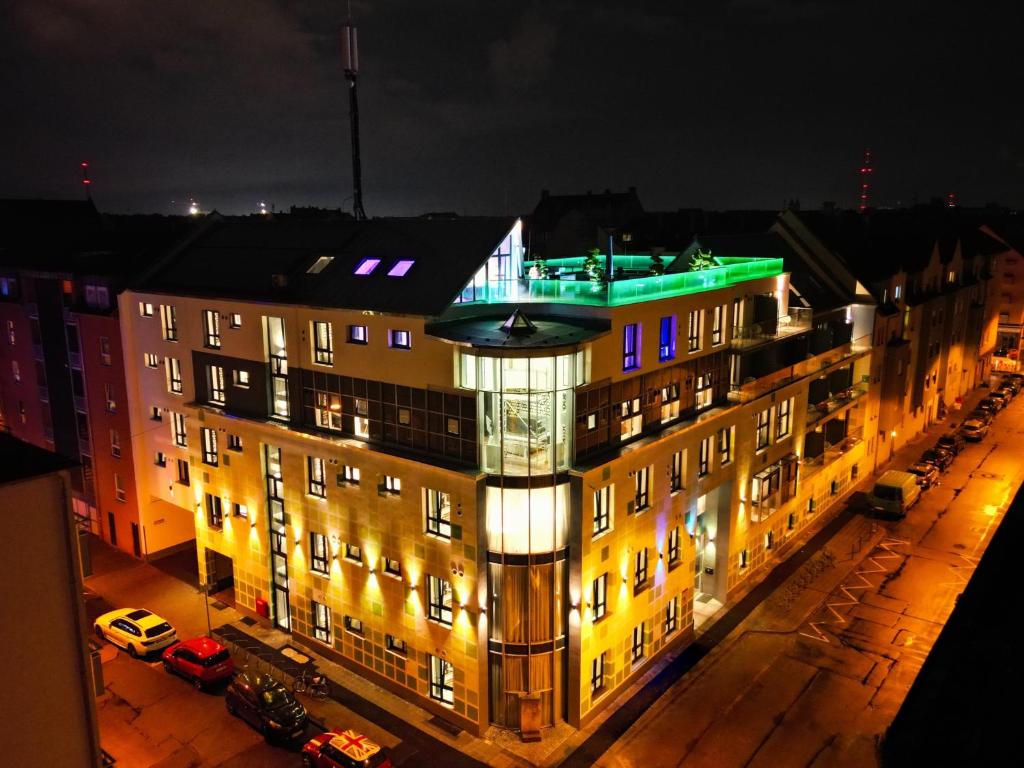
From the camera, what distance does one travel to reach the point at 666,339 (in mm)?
32812

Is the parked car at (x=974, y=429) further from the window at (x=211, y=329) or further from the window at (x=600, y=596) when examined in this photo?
the window at (x=211, y=329)

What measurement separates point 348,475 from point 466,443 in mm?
6649

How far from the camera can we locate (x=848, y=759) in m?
27.1

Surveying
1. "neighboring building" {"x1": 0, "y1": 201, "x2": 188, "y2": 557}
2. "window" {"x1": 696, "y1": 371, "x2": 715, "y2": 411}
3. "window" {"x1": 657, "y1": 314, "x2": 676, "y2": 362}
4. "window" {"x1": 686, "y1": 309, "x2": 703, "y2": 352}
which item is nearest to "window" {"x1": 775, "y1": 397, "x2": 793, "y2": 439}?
"window" {"x1": 696, "y1": 371, "x2": 715, "y2": 411}

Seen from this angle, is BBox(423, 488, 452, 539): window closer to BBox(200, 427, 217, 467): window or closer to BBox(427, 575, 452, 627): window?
BBox(427, 575, 452, 627): window

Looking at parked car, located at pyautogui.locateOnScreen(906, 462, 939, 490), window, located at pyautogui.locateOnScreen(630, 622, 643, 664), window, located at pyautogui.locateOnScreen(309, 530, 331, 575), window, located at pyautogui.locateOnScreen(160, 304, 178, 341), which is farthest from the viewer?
parked car, located at pyautogui.locateOnScreen(906, 462, 939, 490)

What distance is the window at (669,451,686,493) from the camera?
3362 cm

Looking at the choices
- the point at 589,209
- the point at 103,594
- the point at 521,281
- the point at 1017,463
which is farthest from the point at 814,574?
the point at 589,209

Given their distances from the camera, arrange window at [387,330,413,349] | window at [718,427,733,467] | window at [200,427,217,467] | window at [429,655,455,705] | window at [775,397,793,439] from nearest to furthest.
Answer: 1. window at [387,330,413,349]
2. window at [429,655,455,705]
3. window at [718,427,733,467]
4. window at [200,427,217,467]
5. window at [775,397,793,439]

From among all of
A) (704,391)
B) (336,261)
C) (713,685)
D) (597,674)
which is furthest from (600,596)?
(336,261)

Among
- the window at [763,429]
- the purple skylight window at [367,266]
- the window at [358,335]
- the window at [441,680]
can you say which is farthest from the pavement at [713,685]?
the purple skylight window at [367,266]

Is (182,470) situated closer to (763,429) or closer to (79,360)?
(79,360)

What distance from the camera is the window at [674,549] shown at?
3419 cm

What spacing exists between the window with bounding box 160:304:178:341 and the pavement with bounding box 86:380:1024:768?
13685mm
